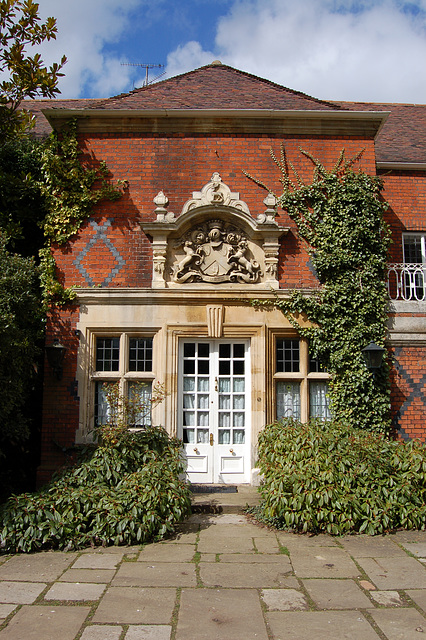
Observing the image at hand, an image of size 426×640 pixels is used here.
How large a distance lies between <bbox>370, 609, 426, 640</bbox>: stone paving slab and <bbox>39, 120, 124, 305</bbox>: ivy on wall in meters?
6.29

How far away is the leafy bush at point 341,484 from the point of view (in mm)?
6219

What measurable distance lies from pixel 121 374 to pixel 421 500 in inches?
185

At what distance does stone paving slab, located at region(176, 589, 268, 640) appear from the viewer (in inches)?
152

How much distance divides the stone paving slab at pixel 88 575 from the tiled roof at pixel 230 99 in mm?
6805

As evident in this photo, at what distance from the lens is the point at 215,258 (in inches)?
334

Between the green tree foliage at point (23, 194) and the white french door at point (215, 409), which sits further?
the green tree foliage at point (23, 194)

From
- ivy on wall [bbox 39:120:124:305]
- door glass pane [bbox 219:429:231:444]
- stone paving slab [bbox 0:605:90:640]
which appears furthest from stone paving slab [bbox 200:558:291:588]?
ivy on wall [bbox 39:120:124:305]

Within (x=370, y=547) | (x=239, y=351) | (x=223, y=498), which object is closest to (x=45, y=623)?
(x=370, y=547)

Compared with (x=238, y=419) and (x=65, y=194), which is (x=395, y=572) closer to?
(x=238, y=419)

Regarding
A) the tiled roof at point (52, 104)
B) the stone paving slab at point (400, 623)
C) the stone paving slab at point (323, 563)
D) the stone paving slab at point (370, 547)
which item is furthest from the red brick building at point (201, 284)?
the stone paving slab at point (400, 623)

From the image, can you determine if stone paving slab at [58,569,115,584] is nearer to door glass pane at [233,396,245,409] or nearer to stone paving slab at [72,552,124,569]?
stone paving slab at [72,552,124,569]

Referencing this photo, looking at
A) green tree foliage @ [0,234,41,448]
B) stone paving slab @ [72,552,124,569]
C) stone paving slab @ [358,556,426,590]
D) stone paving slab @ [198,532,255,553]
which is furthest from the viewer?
green tree foliage @ [0,234,41,448]

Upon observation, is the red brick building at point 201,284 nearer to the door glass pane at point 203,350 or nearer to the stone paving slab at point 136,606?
the door glass pane at point 203,350

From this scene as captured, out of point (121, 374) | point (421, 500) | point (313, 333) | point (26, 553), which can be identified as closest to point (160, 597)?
point (26, 553)
